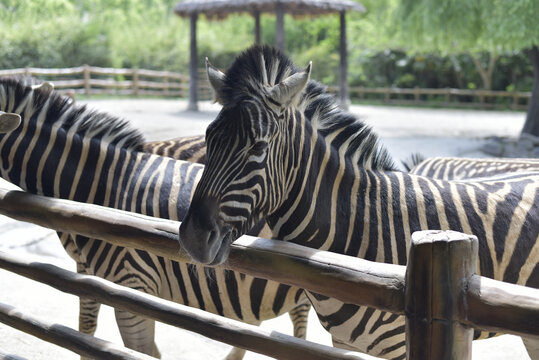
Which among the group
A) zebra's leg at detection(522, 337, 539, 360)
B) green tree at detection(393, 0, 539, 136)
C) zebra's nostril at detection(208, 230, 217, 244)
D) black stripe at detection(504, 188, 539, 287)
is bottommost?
zebra's leg at detection(522, 337, 539, 360)

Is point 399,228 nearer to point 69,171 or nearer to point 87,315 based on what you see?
point 69,171

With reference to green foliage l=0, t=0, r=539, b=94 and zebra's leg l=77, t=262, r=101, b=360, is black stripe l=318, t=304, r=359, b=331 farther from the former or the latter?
green foliage l=0, t=0, r=539, b=94

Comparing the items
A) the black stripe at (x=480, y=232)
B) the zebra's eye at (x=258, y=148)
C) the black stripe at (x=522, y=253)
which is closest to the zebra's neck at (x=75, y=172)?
the zebra's eye at (x=258, y=148)

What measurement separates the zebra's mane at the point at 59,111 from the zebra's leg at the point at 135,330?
995mm

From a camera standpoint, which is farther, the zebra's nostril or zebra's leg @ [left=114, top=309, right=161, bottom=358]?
→ zebra's leg @ [left=114, top=309, right=161, bottom=358]

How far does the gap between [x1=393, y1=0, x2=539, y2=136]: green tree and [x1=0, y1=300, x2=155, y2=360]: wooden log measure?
10298mm

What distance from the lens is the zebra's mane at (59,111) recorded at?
3367 mm

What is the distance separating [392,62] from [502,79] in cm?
517

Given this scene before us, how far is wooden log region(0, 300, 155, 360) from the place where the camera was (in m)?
2.56

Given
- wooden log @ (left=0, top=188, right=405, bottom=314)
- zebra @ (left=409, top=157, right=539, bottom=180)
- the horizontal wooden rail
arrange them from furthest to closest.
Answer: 1. the horizontal wooden rail
2. zebra @ (left=409, top=157, right=539, bottom=180)
3. wooden log @ (left=0, top=188, right=405, bottom=314)

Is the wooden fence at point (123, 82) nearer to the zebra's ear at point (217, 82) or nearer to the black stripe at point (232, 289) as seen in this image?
the black stripe at point (232, 289)

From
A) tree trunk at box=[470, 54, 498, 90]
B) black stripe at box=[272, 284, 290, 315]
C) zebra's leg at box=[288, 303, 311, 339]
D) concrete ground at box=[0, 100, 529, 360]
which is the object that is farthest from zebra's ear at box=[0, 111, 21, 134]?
tree trunk at box=[470, 54, 498, 90]

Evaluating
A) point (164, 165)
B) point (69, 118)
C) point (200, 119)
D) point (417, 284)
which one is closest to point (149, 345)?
point (164, 165)

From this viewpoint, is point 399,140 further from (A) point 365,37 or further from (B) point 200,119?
(A) point 365,37
